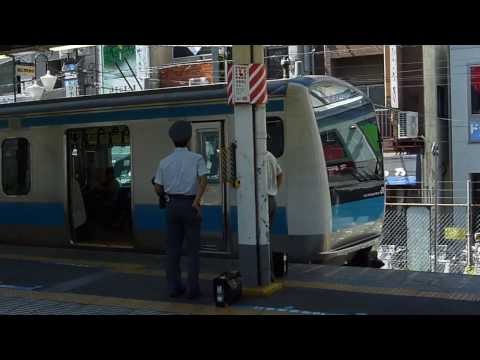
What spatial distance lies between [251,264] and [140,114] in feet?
11.9

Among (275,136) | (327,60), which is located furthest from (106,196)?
(327,60)

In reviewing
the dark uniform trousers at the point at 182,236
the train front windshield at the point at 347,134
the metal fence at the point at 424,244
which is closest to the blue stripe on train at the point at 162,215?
the train front windshield at the point at 347,134

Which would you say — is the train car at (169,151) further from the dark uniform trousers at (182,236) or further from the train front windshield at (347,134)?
the dark uniform trousers at (182,236)

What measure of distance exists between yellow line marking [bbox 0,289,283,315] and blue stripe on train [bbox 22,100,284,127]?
3.11 m

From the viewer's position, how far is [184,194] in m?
6.73

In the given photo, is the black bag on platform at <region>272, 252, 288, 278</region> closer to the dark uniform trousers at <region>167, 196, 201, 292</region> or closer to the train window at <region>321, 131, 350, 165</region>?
the dark uniform trousers at <region>167, 196, 201, 292</region>

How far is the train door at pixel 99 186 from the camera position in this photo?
10.4 meters

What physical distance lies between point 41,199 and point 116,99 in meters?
2.30

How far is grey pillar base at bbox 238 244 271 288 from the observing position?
6922 mm

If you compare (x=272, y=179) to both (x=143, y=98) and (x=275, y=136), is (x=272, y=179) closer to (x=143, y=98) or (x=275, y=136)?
(x=275, y=136)
